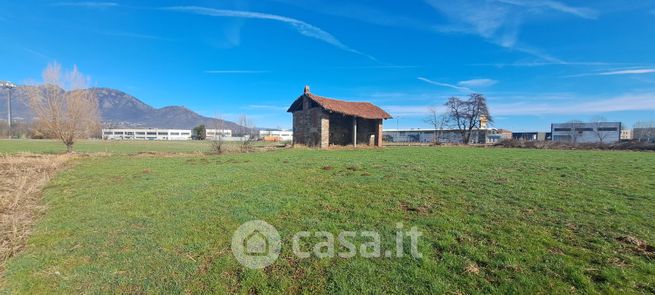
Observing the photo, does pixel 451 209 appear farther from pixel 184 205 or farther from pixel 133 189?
pixel 133 189

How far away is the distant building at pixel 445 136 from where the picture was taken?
2959 inches

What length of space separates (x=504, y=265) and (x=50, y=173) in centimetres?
1823

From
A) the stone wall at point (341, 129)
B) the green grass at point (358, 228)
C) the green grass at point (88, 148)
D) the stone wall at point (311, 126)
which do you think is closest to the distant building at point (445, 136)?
the stone wall at point (341, 129)

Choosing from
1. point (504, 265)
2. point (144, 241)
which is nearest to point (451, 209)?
point (504, 265)

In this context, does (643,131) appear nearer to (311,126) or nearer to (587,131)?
(587,131)

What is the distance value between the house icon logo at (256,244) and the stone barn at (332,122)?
25.9 meters

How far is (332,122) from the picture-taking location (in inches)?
1331

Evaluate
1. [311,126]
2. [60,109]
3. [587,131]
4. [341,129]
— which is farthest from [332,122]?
[587,131]

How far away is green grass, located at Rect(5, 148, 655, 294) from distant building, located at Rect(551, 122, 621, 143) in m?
84.2

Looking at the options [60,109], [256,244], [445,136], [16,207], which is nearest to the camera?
[256,244]

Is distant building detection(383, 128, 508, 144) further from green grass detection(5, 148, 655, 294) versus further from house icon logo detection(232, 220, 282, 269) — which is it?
house icon logo detection(232, 220, 282, 269)

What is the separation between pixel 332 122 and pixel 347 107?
314cm

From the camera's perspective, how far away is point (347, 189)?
846 cm

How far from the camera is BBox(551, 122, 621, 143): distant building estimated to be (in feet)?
242
